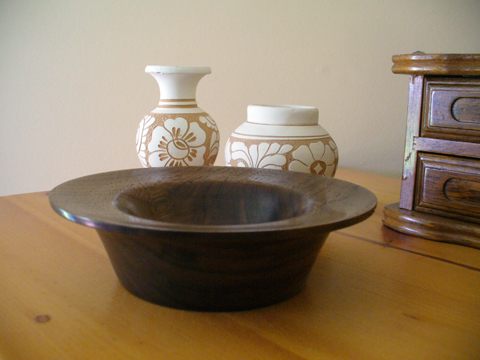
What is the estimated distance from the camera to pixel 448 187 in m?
0.60

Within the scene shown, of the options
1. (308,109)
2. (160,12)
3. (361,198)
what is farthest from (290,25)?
(361,198)

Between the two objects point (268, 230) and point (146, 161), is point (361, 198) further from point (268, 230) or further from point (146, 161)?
point (146, 161)

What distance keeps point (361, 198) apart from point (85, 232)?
38cm

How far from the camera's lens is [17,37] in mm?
1276

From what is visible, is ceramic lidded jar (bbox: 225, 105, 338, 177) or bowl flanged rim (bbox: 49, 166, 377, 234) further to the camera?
ceramic lidded jar (bbox: 225, 105, 338, 177)

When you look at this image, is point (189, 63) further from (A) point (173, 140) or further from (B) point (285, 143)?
(B) point (285, 143)

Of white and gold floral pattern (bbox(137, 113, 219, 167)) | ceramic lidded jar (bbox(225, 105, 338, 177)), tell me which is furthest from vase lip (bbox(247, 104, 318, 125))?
white and gold floral pattern (bbox(137, 113, 219, 167))

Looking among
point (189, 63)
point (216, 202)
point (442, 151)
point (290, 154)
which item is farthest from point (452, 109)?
point (189, 63)

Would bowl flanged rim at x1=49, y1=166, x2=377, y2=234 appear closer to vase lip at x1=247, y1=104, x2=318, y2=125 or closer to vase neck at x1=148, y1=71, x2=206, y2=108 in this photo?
vase lip at x1=247, y1=104, x2=318, y2=125

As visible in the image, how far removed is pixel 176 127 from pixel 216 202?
0.27m

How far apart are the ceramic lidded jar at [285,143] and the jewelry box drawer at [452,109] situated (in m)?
0.15

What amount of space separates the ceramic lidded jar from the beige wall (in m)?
0.56

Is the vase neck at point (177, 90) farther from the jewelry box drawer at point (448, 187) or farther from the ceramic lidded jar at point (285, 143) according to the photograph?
the jewelry box drawer at point (448, 187)

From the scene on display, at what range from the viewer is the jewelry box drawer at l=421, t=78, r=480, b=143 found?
56 cm
